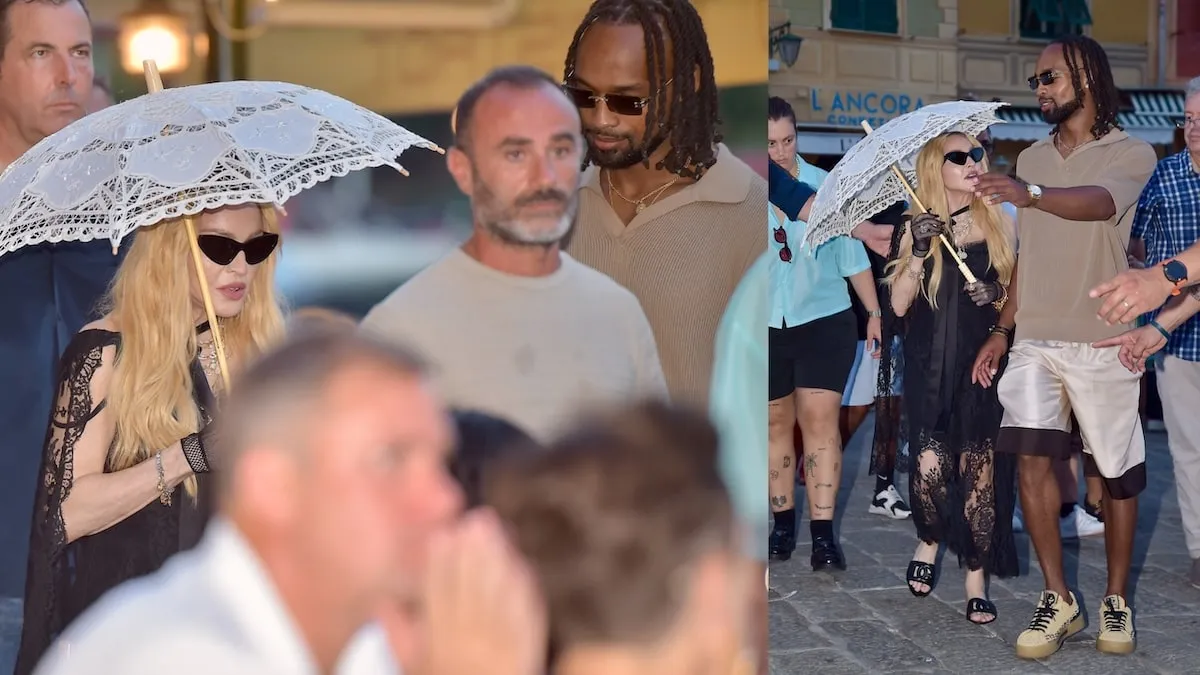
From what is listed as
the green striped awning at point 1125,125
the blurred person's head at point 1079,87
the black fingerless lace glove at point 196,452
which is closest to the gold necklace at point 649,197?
the black fingerless lace glove at point 196,452

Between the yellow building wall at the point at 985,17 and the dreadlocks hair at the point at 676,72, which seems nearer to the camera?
the dreadlocks hair at the point at 676,72

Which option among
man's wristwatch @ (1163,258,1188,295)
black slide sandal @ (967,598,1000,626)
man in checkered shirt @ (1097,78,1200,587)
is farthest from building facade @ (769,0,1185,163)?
man's wristwatch @ (1163,258,1188,295)

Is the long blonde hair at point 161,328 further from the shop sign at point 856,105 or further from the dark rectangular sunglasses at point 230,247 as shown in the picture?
the shop sign at point 856,105

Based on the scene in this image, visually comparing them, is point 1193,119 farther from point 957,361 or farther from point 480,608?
point 480,608

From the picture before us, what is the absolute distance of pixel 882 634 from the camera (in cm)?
538

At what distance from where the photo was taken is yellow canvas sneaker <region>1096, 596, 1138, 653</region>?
16.8 feet

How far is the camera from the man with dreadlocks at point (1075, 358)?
5.15 metres

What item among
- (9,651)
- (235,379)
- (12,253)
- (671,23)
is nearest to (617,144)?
(671,23)

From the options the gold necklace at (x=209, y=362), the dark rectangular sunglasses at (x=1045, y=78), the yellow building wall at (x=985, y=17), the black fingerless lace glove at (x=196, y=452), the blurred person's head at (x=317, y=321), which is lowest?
the black fingerless lace glove at (x=196, y=452)

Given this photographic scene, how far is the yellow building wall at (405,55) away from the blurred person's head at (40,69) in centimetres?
6

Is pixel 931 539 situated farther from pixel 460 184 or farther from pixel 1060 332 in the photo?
pixel 460 184

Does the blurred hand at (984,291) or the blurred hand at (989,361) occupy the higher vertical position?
the blurred hand at (984,291)

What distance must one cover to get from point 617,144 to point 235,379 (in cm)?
68

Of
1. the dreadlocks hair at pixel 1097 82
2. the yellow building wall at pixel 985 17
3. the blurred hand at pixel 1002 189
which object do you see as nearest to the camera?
the blurred hand at pixel 1002 189
